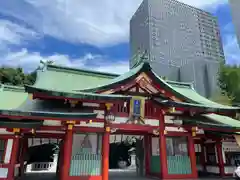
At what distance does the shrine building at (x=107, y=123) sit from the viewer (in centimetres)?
1012

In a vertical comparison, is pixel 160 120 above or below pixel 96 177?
above

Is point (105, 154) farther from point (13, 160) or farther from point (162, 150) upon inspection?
point (13, 160)

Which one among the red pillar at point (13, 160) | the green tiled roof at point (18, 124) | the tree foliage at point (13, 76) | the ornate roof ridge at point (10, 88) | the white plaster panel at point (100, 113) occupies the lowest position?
the red pillar at point (13, 160)

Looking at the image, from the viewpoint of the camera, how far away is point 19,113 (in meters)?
9.29

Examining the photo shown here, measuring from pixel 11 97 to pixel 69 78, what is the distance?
3.92 m

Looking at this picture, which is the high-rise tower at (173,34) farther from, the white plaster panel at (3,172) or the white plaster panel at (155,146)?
the white plaster panel at (3,172)

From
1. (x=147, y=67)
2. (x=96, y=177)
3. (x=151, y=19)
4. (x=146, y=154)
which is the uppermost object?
(x=151, y=19)

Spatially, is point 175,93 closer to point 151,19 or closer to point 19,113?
point 19,113

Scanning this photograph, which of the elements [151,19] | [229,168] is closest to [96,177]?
[229,168]

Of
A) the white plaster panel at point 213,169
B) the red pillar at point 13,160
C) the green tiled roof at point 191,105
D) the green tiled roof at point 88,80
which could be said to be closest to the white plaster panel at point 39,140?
the red pillar at point 13,160

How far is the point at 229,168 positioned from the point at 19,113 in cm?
1345

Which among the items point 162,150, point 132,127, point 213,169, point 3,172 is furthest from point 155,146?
point 3,172

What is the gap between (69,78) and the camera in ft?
49.3

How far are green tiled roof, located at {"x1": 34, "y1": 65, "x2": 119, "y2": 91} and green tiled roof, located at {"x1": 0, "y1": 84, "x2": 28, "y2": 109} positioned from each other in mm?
1395
